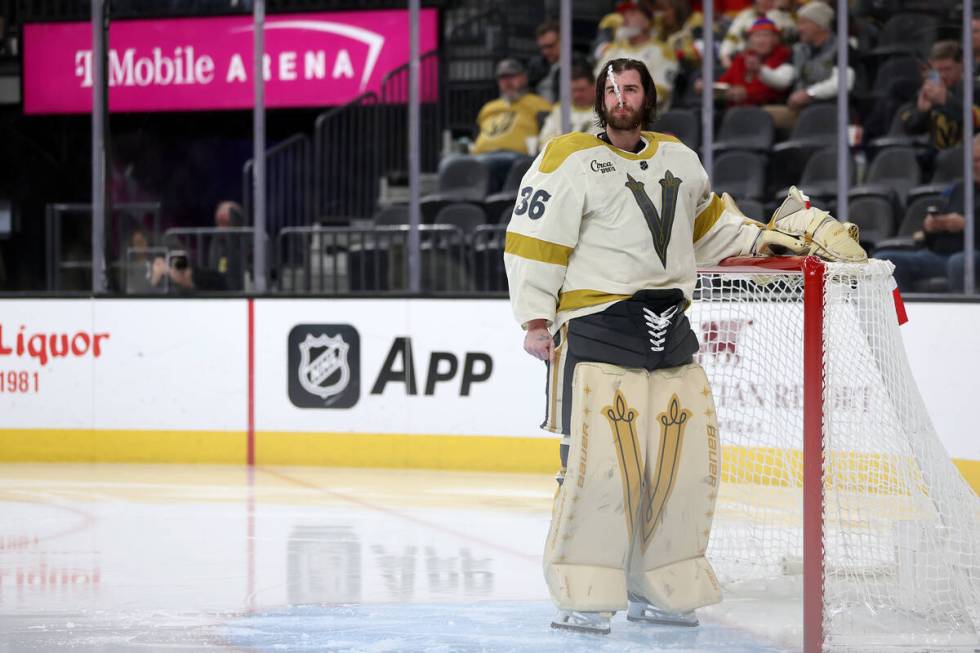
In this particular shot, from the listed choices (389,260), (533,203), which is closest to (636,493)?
(533,203)

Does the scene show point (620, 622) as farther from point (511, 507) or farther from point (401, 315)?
point (401, 315)

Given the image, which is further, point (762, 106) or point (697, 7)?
point (697, 7)

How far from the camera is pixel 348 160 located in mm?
8680

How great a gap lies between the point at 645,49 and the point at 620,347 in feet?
16.9

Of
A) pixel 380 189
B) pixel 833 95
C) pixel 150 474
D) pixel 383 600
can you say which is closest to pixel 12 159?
pixel 380 189

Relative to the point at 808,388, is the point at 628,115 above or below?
above

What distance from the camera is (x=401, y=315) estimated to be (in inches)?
263

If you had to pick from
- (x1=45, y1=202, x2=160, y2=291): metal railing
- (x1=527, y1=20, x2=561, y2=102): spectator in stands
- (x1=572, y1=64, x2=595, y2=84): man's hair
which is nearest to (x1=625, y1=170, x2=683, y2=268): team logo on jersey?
(x1=572, y1=64, x2=595, y2=84): man's hair

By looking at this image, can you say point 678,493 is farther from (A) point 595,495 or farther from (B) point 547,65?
(B) point 547,65

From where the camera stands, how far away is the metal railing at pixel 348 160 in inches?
336

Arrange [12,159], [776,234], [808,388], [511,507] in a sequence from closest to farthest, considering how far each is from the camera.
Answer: [808,388], [776,234], [511,507], [12,159]

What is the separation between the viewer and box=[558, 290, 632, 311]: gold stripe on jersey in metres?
3.33

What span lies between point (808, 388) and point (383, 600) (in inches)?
51.5

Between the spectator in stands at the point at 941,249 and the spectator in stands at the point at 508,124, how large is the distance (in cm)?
219
